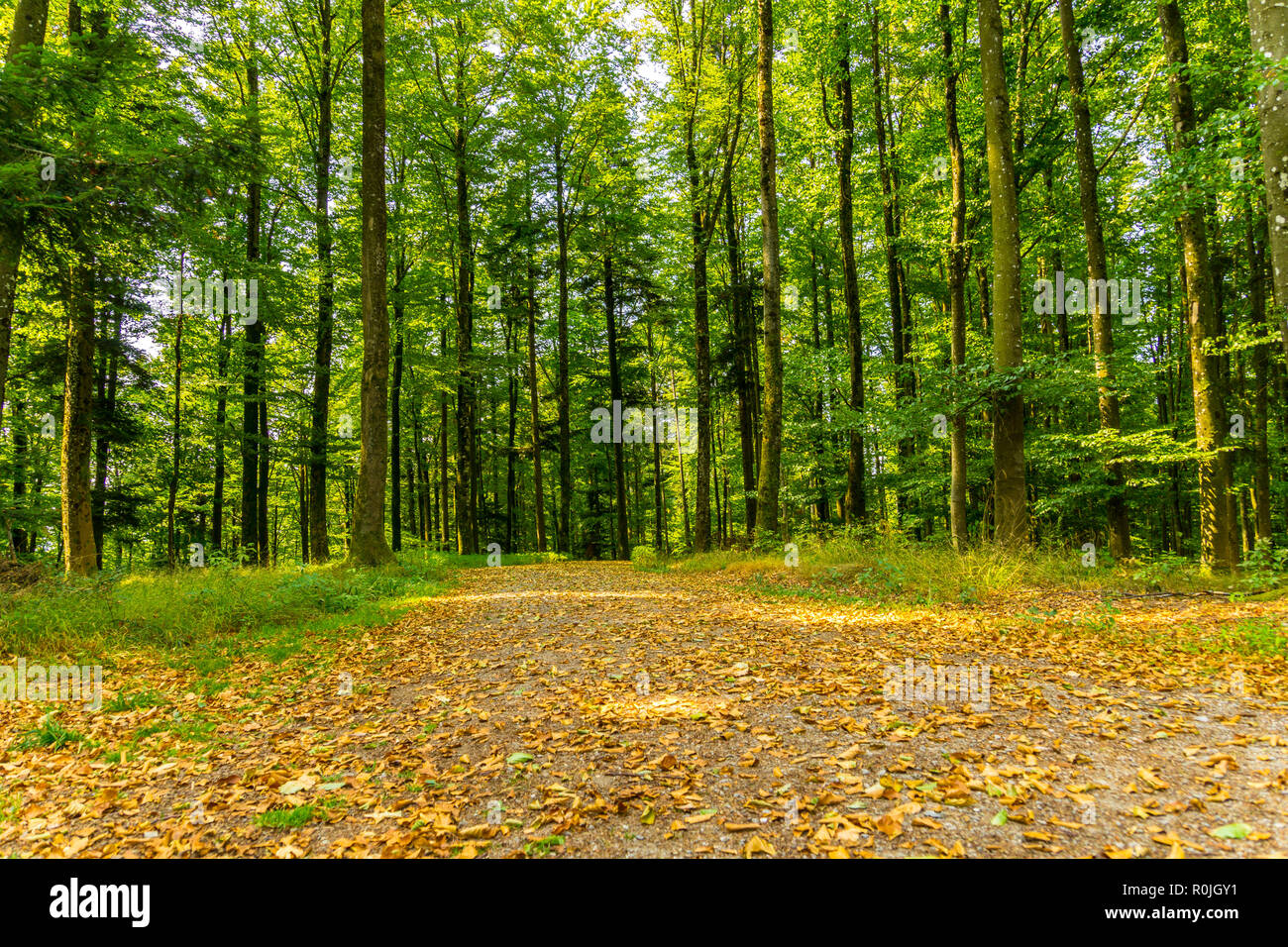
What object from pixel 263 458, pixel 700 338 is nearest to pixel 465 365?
pixel 263 458

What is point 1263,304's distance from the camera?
55.2 feet

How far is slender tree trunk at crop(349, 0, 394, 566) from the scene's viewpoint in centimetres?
1132

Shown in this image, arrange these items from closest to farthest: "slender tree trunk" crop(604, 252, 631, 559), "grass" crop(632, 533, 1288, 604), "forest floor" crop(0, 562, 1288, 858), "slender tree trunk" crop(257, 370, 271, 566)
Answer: "forest floor" crop(0, 562, 1288, 858)
"grass" crop(632, 533, 1288, 604)
"slender tree trunk" crop(257, 370, 271, 566)
"slender tree trunk" crop(604, 252, 631, 559)

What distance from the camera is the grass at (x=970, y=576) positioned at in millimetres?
7523

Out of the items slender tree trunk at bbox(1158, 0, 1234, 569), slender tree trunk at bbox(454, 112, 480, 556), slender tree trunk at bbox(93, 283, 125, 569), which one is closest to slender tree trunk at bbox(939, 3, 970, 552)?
slender tree trunk at bbox(1158, 0, 1234, 569)

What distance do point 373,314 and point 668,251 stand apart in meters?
14.7

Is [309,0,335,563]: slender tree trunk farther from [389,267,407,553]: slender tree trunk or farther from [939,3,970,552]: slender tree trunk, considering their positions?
[939,3,970,552]: slender tree trunk

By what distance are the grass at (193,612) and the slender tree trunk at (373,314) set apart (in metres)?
1.55

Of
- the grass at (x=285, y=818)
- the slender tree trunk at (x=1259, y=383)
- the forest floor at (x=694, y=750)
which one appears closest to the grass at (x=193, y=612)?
the forest floor at (x=694, y=750)

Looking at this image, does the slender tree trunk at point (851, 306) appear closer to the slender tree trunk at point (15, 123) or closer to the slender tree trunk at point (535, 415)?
the slender tree trunk at point (535, 415)

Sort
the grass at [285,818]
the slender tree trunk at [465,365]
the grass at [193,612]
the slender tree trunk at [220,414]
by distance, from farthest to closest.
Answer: the slender tree trunk at [465,365] → the slender tree trunk at [220,414] → the grass at [193,612] → the grass at [285,818]

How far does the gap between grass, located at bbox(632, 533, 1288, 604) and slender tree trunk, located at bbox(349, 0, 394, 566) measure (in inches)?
315

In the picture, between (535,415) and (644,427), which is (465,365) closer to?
(535,415)
